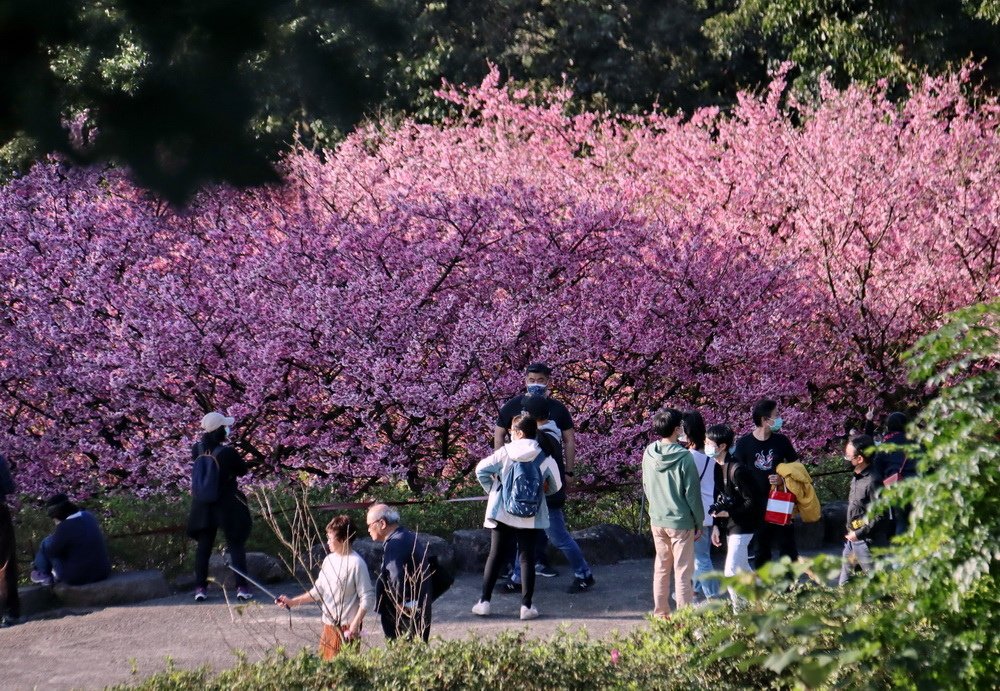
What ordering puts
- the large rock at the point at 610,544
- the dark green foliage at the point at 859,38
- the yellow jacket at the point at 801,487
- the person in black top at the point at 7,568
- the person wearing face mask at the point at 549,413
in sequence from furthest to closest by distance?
the dark green foliage at the point at 859,38
the large rock at the point at 610,544
the person wearing face mask at the point at 549,413
the yellow jacket at the point at 801,487
the person in black top at the point at 7,568

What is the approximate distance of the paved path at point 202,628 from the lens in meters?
7.23

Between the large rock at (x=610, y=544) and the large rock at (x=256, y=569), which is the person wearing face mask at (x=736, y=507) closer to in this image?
the large rock at (x=610, y=544)

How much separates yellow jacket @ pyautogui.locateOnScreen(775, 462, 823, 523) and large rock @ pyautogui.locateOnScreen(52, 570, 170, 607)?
4.35 metres

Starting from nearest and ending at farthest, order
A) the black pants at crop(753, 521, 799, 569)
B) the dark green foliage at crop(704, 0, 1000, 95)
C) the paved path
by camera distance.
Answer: the paved path, the black pants at crop(753, 521, 799, 569), the dark green foliage at crop(704, 0, 1000, 95)

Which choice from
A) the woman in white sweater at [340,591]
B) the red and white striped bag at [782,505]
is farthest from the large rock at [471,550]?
the woman in white sweater at [340,591]

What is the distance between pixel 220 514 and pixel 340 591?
2534mm

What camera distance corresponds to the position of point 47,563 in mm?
8688

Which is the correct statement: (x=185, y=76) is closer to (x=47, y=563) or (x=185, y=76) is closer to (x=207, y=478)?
(x=207, y=478)

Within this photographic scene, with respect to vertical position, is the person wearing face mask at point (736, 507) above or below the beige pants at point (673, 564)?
above

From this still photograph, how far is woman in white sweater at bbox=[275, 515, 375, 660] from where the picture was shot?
6332 millimetres

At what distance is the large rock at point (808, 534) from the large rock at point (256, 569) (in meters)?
4.22

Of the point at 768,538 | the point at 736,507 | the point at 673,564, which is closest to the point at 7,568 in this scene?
the point at 673,564

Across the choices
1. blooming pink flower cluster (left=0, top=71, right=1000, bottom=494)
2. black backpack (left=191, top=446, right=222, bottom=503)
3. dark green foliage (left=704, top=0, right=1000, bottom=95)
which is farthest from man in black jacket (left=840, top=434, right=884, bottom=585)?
dark green foliage (left=704, top=0, right=1000, bottom=95)

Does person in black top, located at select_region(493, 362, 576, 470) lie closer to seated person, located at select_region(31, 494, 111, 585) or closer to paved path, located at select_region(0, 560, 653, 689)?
paved path, located at select_region(0, 560, 653, 689)
